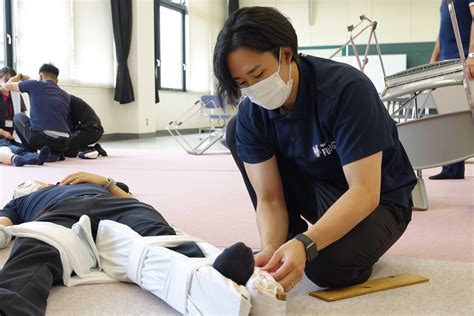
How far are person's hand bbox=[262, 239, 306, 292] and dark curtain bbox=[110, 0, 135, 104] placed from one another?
6598mm

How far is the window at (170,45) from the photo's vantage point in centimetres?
869

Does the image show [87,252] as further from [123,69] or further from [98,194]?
[123,69]

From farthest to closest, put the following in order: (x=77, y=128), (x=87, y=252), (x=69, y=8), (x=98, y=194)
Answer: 1. (x=69, y=8)
2. (x=77, y=128)
3. (x=98, y=194)
4. (x=87, y=252)

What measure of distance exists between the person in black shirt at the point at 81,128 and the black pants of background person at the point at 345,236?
158 inches

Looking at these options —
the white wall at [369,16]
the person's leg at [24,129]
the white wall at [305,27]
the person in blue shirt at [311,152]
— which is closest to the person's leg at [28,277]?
the person in blue shirt at [311,152]

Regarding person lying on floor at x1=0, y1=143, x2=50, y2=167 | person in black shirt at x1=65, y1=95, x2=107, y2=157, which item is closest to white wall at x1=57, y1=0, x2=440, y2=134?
person in black shirt at x1=65, y1=95, x2=107, y2=157

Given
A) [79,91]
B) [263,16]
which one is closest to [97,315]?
[263,16]

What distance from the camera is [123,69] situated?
738cm

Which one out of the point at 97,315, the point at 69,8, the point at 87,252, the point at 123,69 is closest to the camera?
the point at 97,315

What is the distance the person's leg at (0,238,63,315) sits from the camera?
1.04m

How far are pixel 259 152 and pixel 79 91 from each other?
19.0 ft

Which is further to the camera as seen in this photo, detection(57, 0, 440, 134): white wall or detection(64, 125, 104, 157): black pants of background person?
detection(57, 0, 440, 134): white wall

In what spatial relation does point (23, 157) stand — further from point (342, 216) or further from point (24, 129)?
point (342, 216)

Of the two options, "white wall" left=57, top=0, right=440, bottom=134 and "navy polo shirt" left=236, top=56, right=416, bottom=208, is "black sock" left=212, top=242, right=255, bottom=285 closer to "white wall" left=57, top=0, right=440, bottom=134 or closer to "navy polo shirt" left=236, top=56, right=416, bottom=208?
"navy polo shirt" left=236, top=56, right=416, bottom=208
